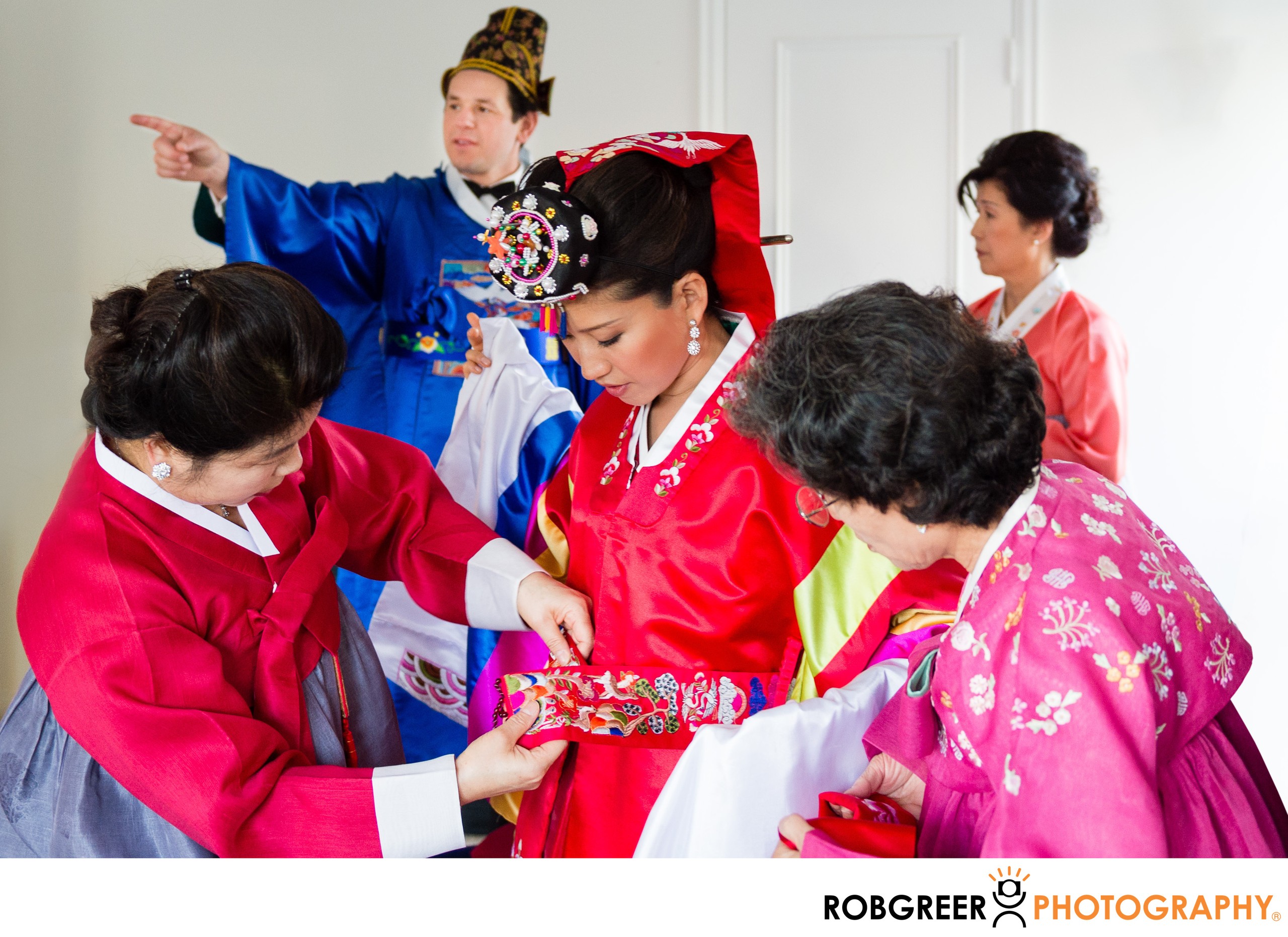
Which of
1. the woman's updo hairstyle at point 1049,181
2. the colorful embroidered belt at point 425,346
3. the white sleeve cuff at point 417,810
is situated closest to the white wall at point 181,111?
the colorful embroidered belt at point 425,346

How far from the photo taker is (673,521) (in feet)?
4.28

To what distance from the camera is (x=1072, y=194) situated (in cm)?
244

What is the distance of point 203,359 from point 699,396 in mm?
618

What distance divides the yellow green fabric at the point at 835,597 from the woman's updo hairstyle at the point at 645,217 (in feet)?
1.30

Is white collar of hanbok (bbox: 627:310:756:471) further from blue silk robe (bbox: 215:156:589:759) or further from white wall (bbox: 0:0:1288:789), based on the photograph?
white wall (bbox: 0:0:1288:789)

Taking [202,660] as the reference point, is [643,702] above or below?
below

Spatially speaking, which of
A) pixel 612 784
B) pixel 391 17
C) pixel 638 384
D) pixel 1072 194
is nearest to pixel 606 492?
pixel 638 384

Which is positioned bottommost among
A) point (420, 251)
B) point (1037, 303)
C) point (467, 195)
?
point (1037, 303)

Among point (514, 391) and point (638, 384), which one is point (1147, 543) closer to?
point (638, 384)

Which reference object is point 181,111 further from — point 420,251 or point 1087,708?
point 1087,708

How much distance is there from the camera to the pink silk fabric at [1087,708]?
0.84 meters

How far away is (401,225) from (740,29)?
103 centimetres
